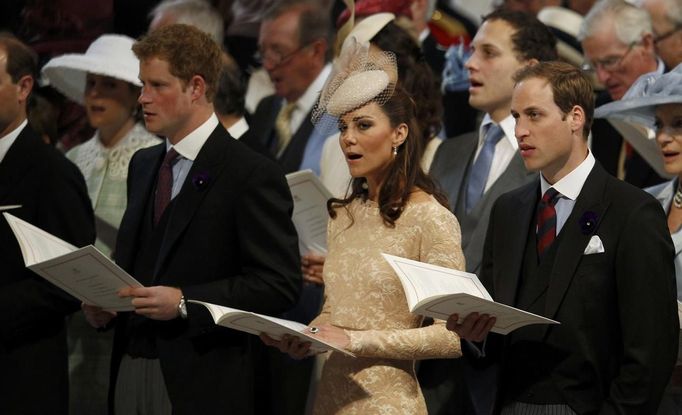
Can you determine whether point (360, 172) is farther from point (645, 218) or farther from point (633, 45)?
point (633, 45)

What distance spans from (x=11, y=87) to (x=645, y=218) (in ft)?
8.23

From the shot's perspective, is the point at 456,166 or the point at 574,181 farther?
the point at 456,166

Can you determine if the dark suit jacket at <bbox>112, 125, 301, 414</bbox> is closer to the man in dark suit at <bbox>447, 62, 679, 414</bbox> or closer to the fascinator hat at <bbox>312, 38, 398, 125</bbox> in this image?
the fascinator hat at <bbox>312, 38, 398, 125</bbox>

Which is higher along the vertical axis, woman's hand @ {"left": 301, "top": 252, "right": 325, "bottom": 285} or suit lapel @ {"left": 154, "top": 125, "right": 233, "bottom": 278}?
suit lapel @ {"left": 154, "top": 125, "right": 233, "bottom": 278}

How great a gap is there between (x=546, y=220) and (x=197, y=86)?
1.29m

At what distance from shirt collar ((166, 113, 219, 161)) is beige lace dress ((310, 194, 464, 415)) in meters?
→ 0.64

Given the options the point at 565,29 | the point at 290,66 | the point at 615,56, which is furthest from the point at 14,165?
the point at 565,29

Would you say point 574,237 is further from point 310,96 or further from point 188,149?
point 310,96

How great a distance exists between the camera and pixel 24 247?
393 cm

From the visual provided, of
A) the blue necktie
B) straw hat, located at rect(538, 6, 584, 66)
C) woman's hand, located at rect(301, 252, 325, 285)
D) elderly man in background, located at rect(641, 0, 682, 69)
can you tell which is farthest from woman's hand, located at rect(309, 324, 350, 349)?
straw hat, located at rect(538, 6, 584, 66)

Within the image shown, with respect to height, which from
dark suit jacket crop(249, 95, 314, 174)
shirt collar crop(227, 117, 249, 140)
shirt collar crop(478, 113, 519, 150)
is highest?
shirt collar crop(478, 113, 519, 150)

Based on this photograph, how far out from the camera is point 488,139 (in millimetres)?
4973

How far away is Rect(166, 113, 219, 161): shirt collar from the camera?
433 centimetres

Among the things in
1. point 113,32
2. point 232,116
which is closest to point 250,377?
point 232,116
